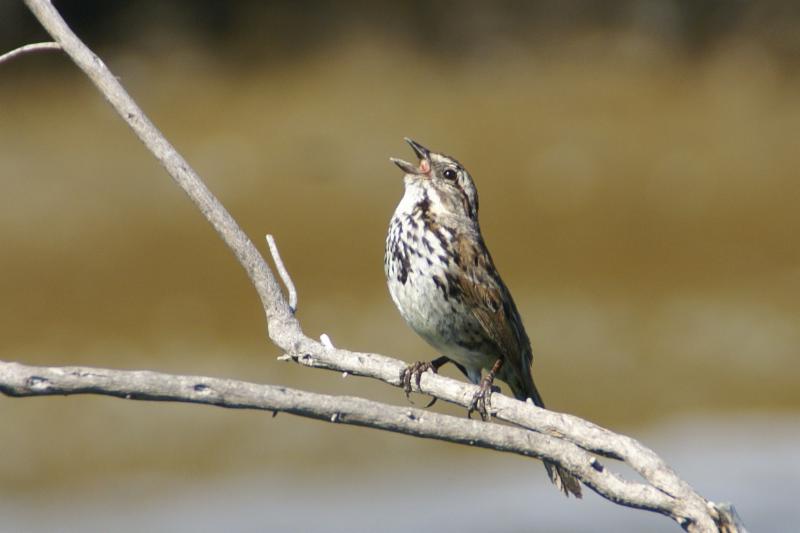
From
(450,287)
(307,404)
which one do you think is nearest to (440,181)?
(450,287)

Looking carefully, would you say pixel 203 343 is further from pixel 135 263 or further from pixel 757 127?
pixel 757 127

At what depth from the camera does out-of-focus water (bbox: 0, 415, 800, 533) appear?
11.1 metres

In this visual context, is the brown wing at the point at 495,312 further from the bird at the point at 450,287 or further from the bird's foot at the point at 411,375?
the bird's foot at the point at 411,375

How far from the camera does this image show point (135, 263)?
13.4 m

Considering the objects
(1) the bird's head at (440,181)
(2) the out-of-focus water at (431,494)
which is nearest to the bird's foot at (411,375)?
(1) the bird's head at (440,181)

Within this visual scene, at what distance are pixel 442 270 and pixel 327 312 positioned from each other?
664 centimetres

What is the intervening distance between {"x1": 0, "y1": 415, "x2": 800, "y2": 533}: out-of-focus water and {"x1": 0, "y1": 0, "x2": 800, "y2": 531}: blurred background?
0.03 m

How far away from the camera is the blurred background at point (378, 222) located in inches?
476

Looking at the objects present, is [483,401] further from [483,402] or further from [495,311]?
[495,311]

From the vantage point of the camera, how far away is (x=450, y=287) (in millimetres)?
6254

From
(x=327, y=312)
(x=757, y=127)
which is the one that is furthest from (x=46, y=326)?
(x=757, y=127)

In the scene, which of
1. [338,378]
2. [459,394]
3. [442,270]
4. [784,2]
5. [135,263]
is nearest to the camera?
[459,394]

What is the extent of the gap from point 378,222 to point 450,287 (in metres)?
7.26

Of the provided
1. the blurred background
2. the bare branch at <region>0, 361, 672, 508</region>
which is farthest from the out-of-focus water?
the bare branch at <region>0, 361, 672, 508</region>
